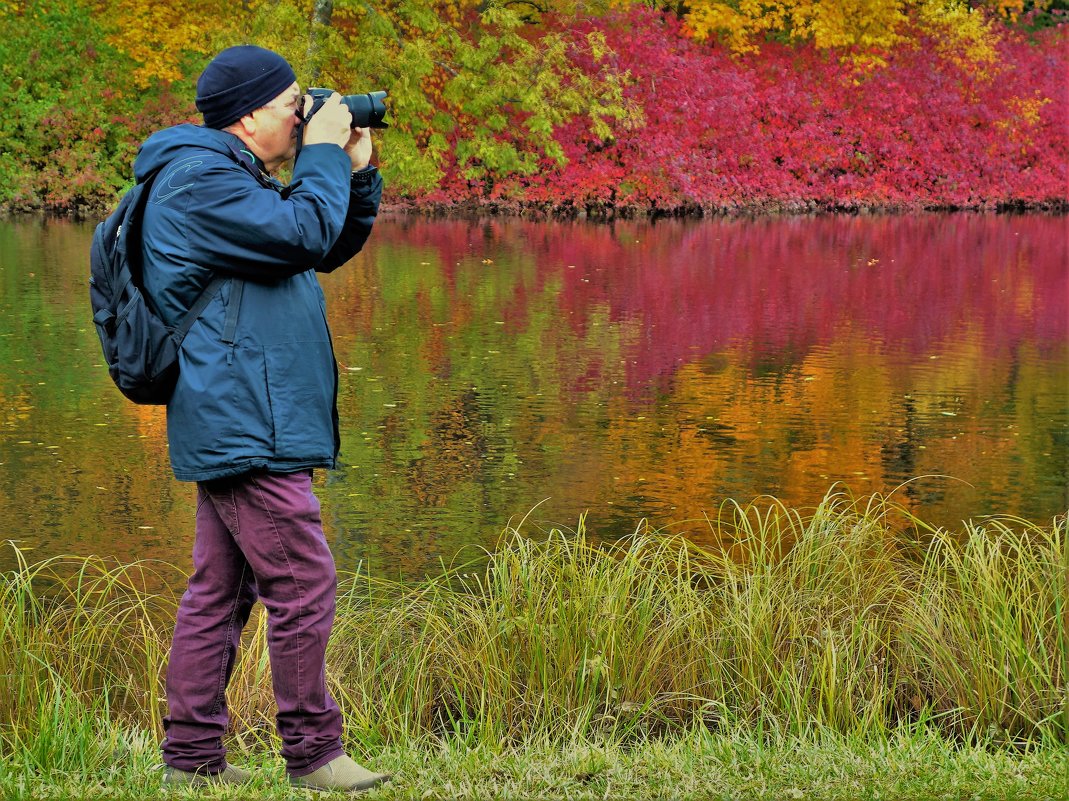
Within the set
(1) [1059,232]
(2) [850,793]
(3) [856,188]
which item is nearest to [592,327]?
(2) [850,793]

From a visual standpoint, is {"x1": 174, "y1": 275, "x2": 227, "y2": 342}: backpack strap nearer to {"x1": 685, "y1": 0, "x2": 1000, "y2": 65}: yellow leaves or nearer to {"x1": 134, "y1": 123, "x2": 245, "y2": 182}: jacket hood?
{"x1": 134, "y1": 123, "x2": 245, "y2": 182}: jacket hood

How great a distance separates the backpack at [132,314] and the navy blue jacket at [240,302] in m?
0.03

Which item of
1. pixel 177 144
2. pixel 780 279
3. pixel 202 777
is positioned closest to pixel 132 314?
pixel 177 144

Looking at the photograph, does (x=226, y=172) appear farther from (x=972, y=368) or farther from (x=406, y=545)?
(x=972, y=368)

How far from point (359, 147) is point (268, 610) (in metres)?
1.14

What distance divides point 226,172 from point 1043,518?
530 cm

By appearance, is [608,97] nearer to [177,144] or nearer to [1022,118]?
[1022,118]

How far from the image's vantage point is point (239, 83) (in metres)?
Answer: 3.77

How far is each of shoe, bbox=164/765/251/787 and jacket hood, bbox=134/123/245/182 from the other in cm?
140

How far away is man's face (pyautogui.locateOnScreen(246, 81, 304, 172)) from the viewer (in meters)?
3.84

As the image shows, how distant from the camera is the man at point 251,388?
3.63 meters

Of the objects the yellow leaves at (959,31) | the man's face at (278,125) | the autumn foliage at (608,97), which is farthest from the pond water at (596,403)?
the yellow leaves at (959,31)

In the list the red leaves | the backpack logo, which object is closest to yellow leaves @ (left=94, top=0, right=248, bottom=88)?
the red leaves

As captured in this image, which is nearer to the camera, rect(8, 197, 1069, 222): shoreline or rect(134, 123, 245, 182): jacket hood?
rect(134, 123, 245, 182): jacket hood
